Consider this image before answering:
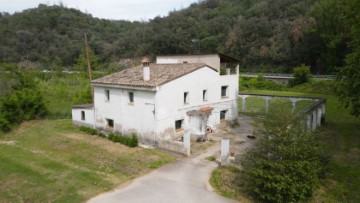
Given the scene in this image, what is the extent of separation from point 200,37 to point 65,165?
88.5 metres

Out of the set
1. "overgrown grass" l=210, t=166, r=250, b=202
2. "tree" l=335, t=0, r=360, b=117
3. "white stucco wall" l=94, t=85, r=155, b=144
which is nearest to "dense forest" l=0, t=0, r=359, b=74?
"tree" l=335, t=0, r=360, b=117

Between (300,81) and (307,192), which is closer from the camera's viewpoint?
(307,192)

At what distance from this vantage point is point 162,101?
1886 centimetres

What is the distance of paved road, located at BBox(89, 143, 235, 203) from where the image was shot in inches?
482

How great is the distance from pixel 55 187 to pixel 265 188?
10048mm

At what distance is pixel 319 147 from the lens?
13.0 meters

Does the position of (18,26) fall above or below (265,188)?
above

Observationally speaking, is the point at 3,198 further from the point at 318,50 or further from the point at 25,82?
the point at 318,50

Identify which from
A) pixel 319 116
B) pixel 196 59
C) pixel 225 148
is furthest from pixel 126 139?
pixel 319 116

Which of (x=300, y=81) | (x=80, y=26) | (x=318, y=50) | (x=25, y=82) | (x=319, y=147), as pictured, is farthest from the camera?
(x=80, y=26)

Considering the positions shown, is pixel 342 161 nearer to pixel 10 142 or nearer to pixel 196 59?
pixel 196 59

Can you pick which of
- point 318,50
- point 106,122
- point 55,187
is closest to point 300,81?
point 318,50

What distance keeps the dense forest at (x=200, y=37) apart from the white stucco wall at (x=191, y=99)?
38.5 metres

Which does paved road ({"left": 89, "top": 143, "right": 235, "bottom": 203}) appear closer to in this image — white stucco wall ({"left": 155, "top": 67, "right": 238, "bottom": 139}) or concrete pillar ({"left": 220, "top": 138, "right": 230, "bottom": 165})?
concrete pillar ({"left": 220, "top": 138, "right": 230, "bottom": 165})
